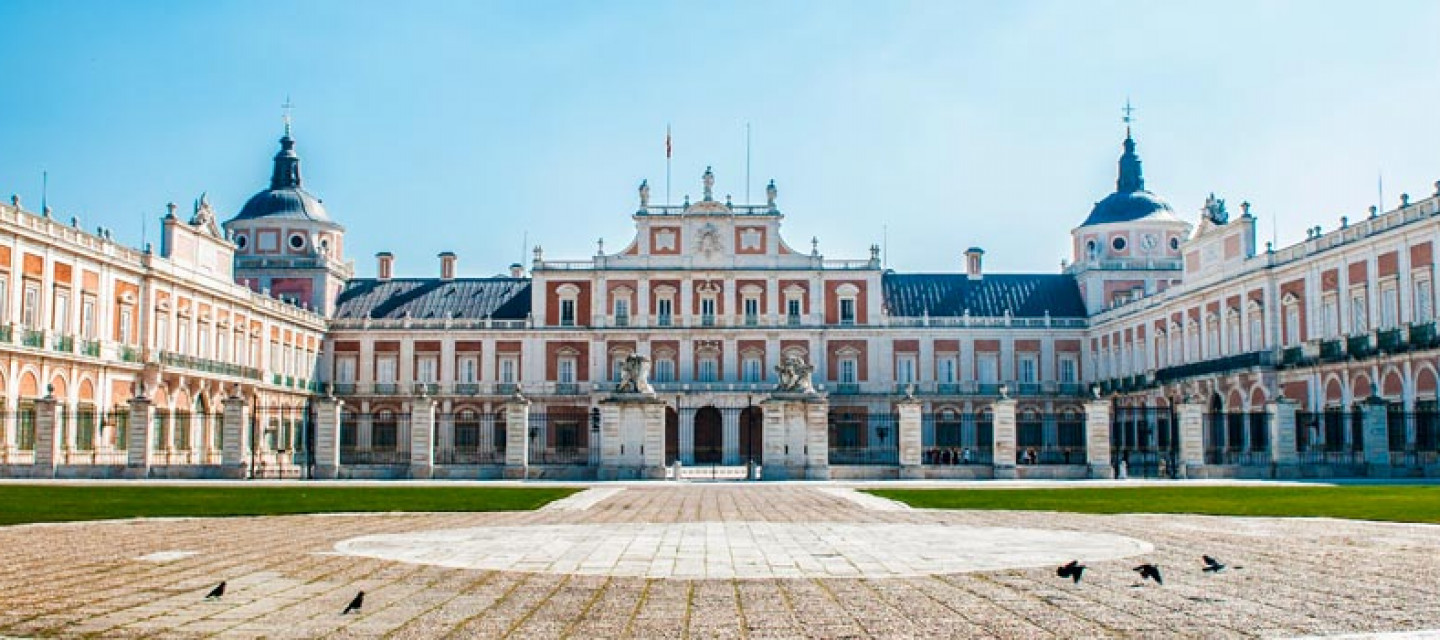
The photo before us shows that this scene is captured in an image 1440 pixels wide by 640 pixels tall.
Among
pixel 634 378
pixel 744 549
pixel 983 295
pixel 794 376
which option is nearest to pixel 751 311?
pixel 983 295

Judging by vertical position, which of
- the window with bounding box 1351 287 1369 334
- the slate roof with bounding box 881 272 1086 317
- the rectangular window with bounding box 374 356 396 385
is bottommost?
the rectangular window with bounding box 374 356 396 385

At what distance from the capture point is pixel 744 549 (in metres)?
13.2

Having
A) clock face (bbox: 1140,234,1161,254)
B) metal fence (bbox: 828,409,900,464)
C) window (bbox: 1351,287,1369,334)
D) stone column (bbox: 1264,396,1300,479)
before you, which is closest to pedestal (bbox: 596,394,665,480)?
stone column (bbox: 1264,396,1300,479)

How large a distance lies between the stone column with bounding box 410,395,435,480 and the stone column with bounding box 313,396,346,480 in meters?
1.82

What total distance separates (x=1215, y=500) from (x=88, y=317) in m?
30.9

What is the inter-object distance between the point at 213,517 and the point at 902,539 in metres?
8.53

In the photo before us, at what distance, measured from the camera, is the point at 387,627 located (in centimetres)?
817

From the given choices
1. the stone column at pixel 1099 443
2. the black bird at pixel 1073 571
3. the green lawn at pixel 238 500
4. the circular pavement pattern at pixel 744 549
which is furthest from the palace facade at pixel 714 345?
the black bird at pixel 1073 571

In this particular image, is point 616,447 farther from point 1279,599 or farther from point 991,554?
point 1279,599

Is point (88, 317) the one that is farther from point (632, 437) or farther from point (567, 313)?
point (567, 313)

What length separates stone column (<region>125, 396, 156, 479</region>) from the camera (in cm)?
3262

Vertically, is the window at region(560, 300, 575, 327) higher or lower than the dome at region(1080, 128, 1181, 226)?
lower

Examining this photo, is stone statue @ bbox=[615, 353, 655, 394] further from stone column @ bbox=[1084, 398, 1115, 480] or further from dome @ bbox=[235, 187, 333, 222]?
dome @ bbox=[235, 187, 333, 222]

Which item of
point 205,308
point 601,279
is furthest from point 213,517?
point 601,279
